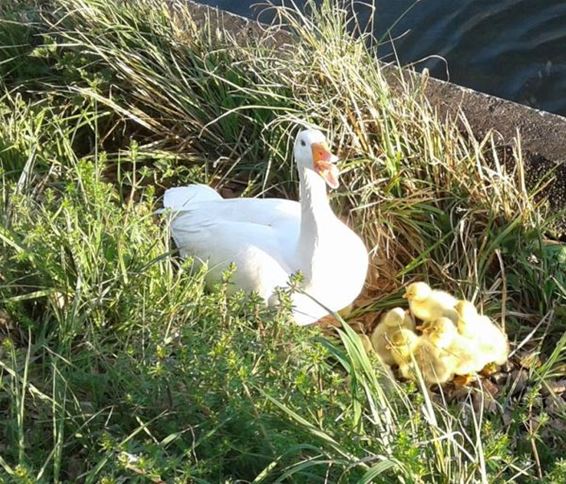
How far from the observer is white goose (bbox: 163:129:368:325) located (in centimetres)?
322

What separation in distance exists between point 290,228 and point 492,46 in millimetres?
2588

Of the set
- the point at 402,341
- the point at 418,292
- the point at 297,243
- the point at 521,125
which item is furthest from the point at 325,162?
the point at 521,125

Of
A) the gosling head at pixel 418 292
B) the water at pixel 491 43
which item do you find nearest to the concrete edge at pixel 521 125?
the gosling head at pixel 418 292

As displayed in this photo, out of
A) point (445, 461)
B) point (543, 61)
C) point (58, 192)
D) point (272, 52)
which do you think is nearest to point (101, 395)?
point (445, 461)

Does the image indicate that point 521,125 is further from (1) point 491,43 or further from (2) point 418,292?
(1) point 491,43

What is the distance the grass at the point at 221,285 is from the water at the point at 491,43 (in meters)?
1.48

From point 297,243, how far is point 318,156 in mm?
364

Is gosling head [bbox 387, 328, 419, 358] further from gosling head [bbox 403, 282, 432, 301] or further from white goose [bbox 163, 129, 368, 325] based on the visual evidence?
white goose [bbox 163, 129, 368, 325]

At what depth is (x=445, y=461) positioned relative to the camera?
2.27 m

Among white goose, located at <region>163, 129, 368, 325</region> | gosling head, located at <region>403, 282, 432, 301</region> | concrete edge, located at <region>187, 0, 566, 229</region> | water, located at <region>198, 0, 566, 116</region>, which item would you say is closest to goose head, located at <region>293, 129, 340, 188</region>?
white goose, located at <region>163, 129, 368, 325</region>

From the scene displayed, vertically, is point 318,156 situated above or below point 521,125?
above

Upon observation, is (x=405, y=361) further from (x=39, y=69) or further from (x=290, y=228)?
(x=39, y=69)

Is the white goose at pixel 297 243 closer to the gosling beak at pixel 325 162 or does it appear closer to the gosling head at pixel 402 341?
the gosling beak at pixel 325 162

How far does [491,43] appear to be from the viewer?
5531 millimetres
